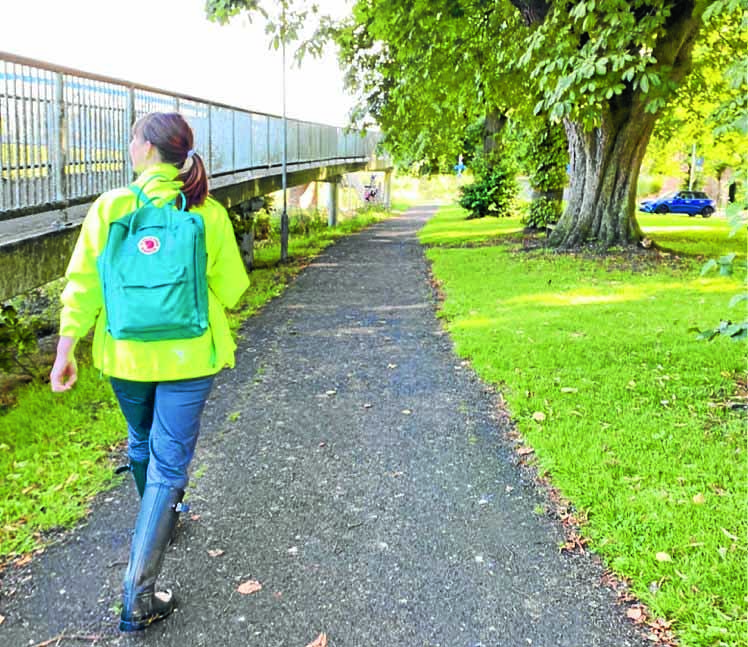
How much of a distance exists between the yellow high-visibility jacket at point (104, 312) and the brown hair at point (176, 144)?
32mm

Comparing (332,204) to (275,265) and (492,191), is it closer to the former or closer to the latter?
(492,191)

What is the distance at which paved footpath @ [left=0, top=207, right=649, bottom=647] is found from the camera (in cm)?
288

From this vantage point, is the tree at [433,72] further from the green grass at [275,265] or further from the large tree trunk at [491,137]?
the large tree trunk at [491,137]

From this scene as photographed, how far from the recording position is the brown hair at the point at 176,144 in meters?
2.81

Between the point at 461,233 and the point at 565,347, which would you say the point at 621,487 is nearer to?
the point at 565,347

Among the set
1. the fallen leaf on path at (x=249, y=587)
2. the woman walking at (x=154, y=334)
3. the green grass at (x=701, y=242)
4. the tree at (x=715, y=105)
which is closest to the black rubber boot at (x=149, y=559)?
the woman walking at (x=154, y=334)

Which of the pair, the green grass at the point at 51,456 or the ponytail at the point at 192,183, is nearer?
the ponytail at the point at 192,183

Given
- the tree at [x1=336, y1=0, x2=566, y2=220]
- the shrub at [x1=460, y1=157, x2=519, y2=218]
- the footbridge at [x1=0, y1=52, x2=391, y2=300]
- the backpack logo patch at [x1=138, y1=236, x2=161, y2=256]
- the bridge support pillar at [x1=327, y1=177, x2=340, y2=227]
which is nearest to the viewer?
the backpack logo patch at [x1=138, y1=236, x2=161, y2=256]

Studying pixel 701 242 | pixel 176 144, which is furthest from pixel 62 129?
pixel 701 242

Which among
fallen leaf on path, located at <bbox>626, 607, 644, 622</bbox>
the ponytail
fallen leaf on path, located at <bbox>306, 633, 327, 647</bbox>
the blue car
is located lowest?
fallen leaf on path, located at <bbox>306, 633, 327, 647</bbox>

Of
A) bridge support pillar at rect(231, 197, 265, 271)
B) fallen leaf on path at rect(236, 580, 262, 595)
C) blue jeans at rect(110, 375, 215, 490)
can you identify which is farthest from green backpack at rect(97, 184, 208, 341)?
bridge support pillar at rect(231, 197, 265, 271)

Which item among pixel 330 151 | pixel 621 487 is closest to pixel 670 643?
pixel 621 487

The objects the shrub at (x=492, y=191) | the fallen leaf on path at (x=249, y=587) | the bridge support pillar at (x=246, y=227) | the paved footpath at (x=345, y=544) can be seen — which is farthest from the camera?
the shrub at (x=492, y=191)

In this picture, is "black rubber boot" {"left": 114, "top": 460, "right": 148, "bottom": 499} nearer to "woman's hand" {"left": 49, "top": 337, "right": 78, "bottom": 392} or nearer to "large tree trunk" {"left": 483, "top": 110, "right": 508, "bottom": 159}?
"woman's hand" {"left": 49, "top": 337, "right": 78, "bottom": 392}
